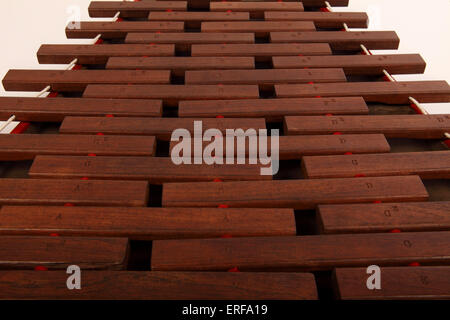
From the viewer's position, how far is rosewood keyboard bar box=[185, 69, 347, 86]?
1914 mm

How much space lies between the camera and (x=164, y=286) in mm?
1138

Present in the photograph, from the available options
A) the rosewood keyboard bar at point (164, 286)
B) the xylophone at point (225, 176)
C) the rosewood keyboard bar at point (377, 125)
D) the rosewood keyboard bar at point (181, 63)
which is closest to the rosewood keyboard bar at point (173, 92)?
the xylophone at point (225, 176)

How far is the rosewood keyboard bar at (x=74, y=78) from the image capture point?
1.93m

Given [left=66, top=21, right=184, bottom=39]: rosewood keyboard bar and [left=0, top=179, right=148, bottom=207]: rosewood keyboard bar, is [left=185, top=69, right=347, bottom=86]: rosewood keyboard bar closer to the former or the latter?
[left=66, top=21, right=184, bottom=39]: rosewood keyboard bar

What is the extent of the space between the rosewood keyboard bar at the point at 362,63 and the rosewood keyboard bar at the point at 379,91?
166mm

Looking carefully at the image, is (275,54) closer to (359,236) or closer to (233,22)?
(233,22)

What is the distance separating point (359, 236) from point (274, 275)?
A: 14.0 inches

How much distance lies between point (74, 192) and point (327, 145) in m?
1.10

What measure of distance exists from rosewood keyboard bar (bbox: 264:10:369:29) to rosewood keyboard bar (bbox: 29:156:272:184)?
1.39 m

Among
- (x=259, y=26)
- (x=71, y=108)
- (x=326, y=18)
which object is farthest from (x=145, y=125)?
(x=326, y=18)

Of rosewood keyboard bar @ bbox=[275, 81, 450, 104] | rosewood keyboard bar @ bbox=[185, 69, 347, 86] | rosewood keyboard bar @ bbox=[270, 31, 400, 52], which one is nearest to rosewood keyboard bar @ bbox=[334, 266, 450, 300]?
rosewood keyboard bar @ bbox=[275, 81, 450, 104]

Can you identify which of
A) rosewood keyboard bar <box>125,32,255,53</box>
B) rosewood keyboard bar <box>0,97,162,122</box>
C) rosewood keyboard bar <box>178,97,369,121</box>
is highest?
rosewood keyboard bar <box>125,32,255,53</box>

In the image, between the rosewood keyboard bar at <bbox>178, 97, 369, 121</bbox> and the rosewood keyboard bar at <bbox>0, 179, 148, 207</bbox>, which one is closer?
the rosewood keyboard bar at <bbox>0, 179, 148, 207</bbox>

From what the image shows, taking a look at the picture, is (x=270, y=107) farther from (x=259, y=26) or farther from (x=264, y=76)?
(x=259, y=26)
